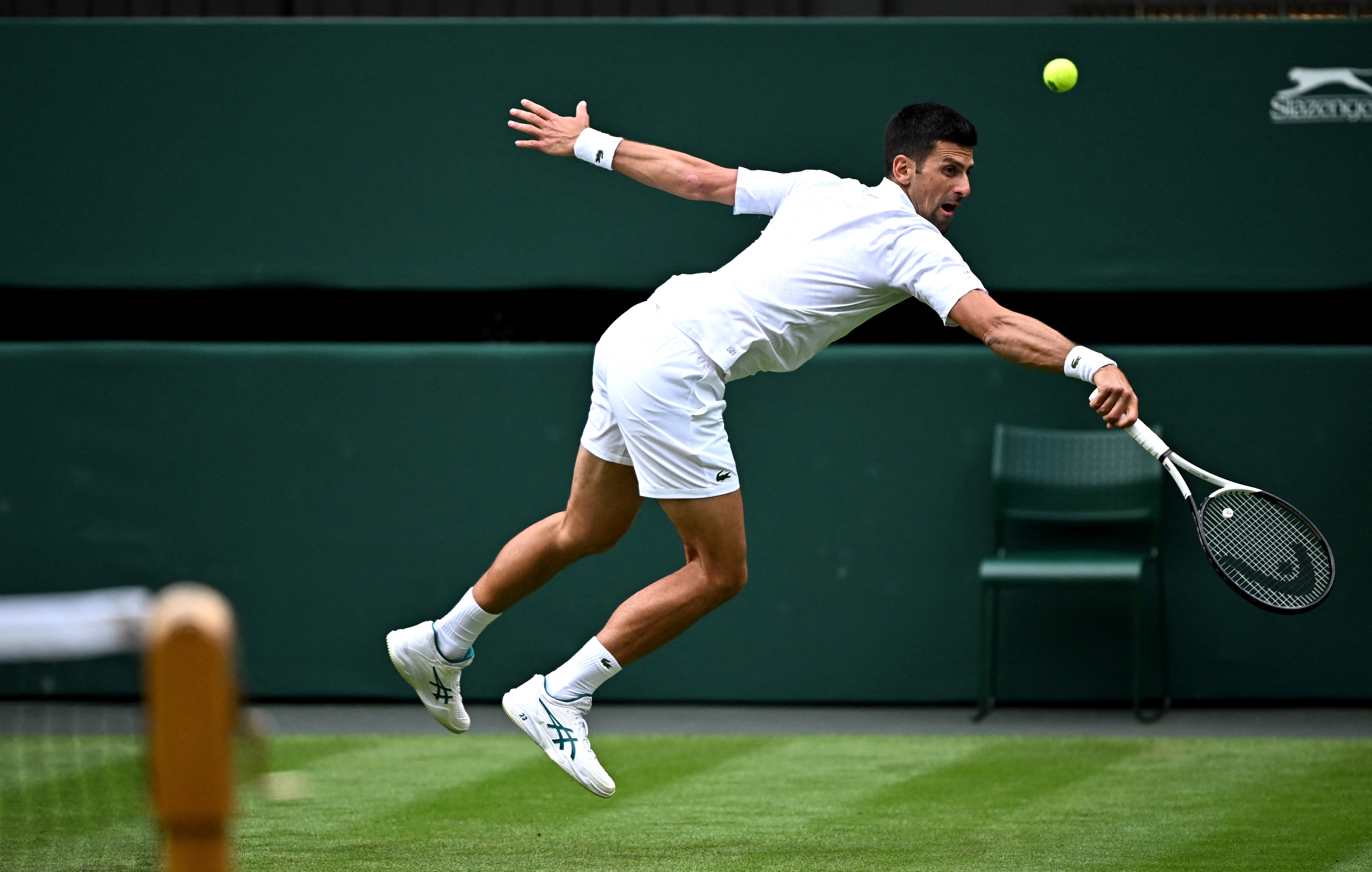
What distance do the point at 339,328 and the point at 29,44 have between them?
179 centimetres

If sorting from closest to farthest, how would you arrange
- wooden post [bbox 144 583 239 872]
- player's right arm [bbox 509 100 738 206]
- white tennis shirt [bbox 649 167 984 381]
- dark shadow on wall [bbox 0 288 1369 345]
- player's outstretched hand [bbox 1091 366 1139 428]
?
wooden post [bbox 144 583 239 872] → player's outstretched hand [bbox 1091 366 1139 428] → white tennis shirt [bbox 649 167 984 381] → player's right arm [bbox 509 100 738 206] → dark shadow on wall [bbox 0 288 1369 345]

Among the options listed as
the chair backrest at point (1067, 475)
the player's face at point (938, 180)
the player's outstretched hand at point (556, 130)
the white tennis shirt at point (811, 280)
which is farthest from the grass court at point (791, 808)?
the player's outstretched hand at point (556, 130)

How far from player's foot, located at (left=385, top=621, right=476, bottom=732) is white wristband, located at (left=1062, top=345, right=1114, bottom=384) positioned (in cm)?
188

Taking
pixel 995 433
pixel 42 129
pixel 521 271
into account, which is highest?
pixel 42 129

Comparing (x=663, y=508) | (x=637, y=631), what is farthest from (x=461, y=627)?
(x=663, y=508)

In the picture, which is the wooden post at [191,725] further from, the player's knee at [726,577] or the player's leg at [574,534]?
the player's leg at [574,534]

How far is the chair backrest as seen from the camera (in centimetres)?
663

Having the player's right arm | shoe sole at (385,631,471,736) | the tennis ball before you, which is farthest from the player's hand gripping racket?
the tennis ball

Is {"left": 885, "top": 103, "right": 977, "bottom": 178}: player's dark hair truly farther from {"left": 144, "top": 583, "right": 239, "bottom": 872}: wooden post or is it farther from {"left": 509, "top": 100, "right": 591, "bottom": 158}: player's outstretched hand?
{"left": 144, "top": 583, "right": 239, "bottom": 872}: wooden post

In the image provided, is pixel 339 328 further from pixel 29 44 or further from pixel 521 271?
pixel 29 44

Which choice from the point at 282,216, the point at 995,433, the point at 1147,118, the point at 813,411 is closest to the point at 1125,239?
the point at 1147,118

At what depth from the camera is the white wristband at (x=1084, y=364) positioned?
3.71 metres

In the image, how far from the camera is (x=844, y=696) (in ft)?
22.6

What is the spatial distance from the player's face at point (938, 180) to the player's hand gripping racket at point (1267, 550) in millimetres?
764
